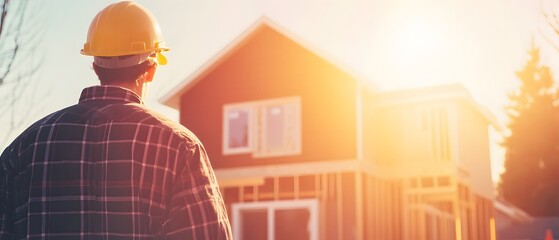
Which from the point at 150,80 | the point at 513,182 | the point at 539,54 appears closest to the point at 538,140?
the point at 513,182

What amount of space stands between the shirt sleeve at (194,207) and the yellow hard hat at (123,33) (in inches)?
16.9

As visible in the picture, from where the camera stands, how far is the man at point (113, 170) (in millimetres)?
2227

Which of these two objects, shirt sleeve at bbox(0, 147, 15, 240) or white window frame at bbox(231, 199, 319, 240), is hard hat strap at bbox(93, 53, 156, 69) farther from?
white window frame at bbox(231, 199, 319, 240)

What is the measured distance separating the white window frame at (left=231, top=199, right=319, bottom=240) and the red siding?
0.98m

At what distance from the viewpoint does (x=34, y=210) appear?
7.72 feet

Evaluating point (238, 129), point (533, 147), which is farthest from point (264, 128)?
point (533, 147)

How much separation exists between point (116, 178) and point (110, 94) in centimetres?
30

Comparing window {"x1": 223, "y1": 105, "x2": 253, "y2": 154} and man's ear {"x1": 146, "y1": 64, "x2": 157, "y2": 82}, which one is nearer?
man's ear {"x1": 146, "y1": 64, "x2": 157, "y2": 82}

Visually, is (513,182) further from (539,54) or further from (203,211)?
(203,211)

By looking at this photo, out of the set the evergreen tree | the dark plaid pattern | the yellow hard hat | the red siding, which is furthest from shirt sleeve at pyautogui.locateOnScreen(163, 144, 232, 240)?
the evergreen tree

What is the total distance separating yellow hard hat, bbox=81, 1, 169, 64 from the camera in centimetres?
247

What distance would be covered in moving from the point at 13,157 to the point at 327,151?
1583 cm

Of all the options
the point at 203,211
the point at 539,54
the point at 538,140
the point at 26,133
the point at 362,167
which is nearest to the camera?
the point at 203,211

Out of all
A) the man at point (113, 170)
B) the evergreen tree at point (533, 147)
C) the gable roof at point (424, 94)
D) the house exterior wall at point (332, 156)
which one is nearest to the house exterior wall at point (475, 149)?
the house exterior wall at point (332, 156)
